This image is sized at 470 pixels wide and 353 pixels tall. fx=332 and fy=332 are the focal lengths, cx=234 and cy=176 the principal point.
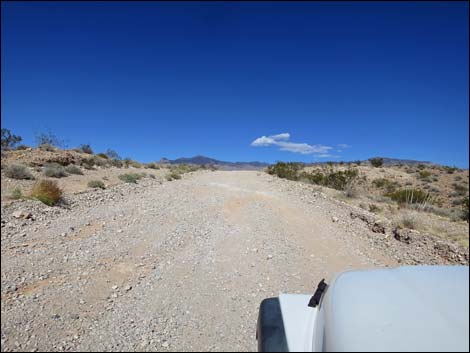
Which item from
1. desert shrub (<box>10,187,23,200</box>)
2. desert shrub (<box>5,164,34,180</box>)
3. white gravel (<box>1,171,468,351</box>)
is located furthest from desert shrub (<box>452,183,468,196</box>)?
desert shrub (<box>10,187,23,200</box>)

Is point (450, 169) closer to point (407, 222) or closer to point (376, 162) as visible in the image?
point (376, 162)

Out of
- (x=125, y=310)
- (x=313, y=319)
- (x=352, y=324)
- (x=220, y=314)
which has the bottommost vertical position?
(x=220, y=314)

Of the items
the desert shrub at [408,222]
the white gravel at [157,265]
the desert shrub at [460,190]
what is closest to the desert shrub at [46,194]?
the white gravel at [157,265]

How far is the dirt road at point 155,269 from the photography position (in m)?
1.95

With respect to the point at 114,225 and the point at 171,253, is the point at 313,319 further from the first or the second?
the point at 114,225

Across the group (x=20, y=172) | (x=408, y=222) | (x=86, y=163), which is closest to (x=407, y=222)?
(x=408, y=222)

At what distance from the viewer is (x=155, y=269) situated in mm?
3889

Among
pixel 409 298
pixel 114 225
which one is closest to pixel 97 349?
pixel 409 298

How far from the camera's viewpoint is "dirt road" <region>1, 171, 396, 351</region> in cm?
195

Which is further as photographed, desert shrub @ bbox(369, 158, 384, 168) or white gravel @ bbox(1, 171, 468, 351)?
desert shrub @ bbox(369, 158, 384, 168)

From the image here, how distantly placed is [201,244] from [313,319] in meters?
3.59

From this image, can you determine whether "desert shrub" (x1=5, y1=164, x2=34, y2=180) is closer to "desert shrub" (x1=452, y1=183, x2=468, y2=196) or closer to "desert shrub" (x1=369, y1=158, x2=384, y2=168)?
"desert shrub" (x1=452, y1=183, x2=468, y2=196)

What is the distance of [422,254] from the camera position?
20.6 feet

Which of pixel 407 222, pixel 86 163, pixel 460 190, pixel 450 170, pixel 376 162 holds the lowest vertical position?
pixel 407 222
